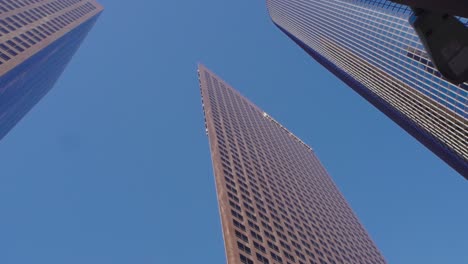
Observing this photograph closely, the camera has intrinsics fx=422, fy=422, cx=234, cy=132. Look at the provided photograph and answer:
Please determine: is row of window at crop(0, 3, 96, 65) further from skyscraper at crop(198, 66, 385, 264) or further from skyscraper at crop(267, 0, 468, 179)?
skyscraper at crop(267, 0, 468, 179)

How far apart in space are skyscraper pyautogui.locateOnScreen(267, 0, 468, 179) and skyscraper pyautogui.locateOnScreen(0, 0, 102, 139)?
6972 centimetres

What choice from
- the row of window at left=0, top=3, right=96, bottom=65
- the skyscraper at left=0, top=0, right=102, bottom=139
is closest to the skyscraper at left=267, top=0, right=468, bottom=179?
the row of window at left=0, top=3, right=96, bottom=65

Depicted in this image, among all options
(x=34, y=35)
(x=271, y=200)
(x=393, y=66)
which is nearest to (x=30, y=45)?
(x=34, y=35)

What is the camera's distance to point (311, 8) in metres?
149

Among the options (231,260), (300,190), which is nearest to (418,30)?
(231,260)

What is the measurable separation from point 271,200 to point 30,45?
210 feet

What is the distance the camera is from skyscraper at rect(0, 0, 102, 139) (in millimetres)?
88125

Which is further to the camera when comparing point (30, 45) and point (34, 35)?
point (34, 35)

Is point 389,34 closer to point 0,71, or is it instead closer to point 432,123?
point 432,123

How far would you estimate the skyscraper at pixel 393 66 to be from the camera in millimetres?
70875

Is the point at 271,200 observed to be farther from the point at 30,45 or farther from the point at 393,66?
the point at 30,45

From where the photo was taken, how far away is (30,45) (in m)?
95.4

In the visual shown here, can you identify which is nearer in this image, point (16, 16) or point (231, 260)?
point (231, 260)

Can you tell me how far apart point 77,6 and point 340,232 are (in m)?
120
